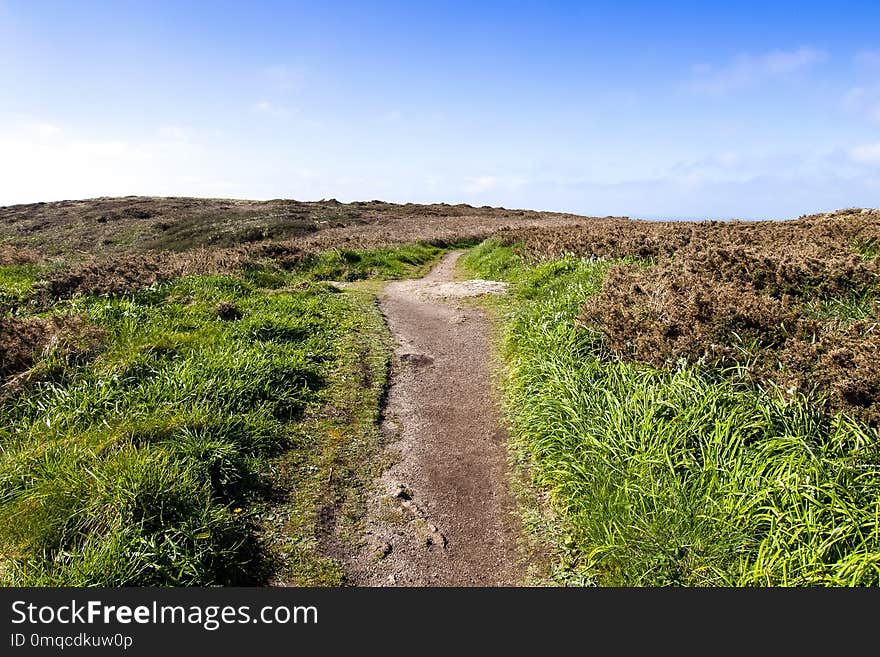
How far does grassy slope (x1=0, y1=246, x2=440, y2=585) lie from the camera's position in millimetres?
4148

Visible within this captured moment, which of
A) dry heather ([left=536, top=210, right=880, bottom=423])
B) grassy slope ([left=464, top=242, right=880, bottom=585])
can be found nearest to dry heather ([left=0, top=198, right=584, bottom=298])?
grassy slope ([left=464, top=242, right=880, bottom=585])

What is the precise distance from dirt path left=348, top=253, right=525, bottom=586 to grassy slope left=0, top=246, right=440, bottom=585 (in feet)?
1.14

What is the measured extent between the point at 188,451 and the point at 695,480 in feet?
16.0

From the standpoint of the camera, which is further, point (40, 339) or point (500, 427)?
point (40, 339)

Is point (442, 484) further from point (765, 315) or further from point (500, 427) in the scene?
point (765, 315)

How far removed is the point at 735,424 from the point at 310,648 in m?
4.17

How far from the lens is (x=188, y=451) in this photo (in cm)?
537

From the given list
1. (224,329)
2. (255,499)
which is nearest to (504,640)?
(255,499)

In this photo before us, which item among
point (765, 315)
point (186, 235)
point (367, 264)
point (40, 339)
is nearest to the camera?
point (765, 315)

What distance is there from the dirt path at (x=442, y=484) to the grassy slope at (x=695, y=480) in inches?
18.2

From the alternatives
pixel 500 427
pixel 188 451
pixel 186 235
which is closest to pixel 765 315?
pixel 500 427

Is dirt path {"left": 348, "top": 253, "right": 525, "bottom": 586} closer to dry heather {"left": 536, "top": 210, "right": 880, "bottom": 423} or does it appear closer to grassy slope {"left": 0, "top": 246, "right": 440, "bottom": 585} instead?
grassy slope {"left": 0, "top": 246, "right": 440, "bottom": 585}

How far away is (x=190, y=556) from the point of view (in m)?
4.12

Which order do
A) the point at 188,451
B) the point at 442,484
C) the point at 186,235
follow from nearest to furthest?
the point at 188,451 < the point at 442,484 < the point at 186,235
